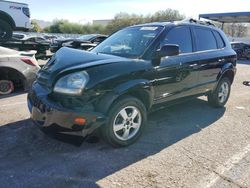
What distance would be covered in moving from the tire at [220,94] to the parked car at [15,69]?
14.0 ft

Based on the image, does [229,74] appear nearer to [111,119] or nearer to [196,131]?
[196,131]

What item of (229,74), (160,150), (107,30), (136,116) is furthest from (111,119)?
(107,30)

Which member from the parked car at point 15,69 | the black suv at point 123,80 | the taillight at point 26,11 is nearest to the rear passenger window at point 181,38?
the black suv at point 123,80

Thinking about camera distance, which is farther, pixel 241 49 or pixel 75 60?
pixel 241 49

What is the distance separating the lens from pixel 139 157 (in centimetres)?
380

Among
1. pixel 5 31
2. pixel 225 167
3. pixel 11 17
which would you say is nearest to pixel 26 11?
pixel 11 17

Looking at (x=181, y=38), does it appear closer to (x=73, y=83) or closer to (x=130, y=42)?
(x=130, y=42)

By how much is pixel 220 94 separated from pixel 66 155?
3.91 m

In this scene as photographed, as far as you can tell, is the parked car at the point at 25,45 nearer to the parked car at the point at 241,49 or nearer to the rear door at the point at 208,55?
the rear door at the point at 208,55

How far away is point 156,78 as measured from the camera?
14.1 feet

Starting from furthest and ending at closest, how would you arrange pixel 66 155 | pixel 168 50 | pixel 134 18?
1. pixel 134 18
2. pixel 168 50
3. pixel 66 155

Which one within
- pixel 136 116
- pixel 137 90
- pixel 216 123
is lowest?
pixel 216 123

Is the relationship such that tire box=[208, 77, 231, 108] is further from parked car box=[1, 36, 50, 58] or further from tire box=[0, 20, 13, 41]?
tire box=[0, 20, 13, 41]

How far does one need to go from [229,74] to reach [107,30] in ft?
175
